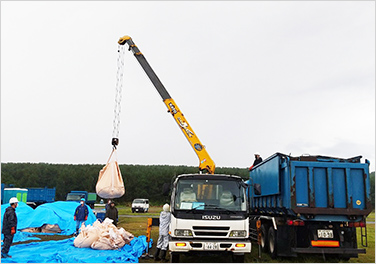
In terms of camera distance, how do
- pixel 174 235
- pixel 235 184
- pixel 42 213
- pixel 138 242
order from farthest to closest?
pixel 42 213
pixel 138 242
pixel 235 184
pixel 174 235

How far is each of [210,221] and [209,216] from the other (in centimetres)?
12

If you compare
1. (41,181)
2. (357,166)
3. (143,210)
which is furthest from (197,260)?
(41,181)

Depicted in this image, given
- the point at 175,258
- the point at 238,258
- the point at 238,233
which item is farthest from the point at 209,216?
the point at 175,258

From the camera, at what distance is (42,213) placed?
1705 cm

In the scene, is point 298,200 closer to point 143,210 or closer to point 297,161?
point 297,161

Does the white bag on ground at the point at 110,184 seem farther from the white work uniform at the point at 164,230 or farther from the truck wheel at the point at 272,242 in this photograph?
the truck wheel at the point at 272,242

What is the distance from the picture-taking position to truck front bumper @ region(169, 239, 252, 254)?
27.7 feet

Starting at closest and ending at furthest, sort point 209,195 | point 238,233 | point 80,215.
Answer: point 238,233 < point 209,195 < point 80,215

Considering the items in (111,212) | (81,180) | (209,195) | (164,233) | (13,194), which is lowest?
(164,233)

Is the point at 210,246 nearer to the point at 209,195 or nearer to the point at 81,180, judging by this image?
the point at 209,195

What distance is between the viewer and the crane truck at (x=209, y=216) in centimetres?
847

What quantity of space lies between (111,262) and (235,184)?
394 cm

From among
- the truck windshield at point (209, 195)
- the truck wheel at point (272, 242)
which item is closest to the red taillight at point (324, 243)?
the truck wheel at point (272, 242)

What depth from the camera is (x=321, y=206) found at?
384 inches
